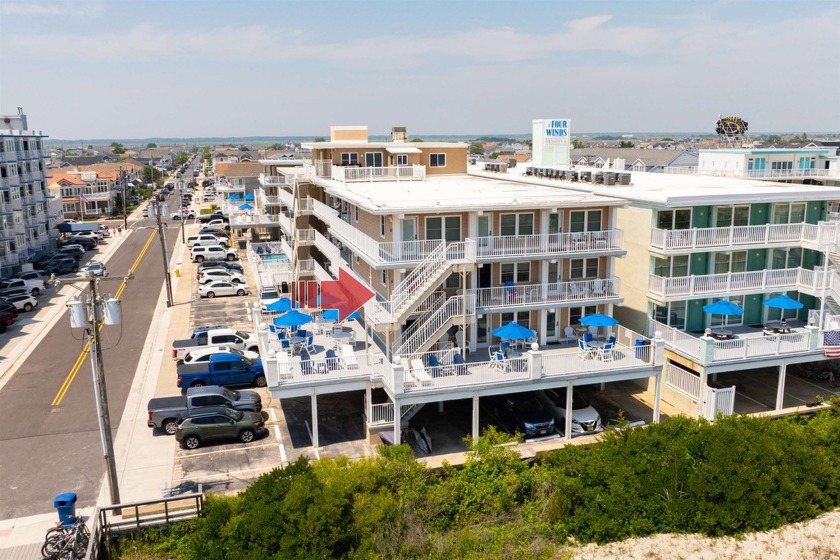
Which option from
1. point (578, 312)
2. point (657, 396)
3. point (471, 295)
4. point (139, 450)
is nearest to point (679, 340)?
point (657, 396)

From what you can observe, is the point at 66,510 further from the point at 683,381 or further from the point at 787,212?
the point at 787,212

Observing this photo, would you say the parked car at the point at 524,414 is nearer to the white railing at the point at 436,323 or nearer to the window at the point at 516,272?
the white railing at the point at 436,323

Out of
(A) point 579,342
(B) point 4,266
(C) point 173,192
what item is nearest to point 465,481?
(A) point 579,342

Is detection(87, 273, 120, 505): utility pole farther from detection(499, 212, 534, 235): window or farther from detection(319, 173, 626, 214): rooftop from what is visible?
detection(499, 212, 534, 235): window

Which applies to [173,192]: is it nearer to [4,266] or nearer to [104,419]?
[4,266]

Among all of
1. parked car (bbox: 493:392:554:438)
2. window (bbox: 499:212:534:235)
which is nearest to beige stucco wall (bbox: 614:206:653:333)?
window (bbox: 499:212:534:235)

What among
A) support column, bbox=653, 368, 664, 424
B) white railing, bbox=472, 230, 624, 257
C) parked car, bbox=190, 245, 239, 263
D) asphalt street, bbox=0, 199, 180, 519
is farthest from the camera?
parked car, bbox=190, 245, 239, 263
